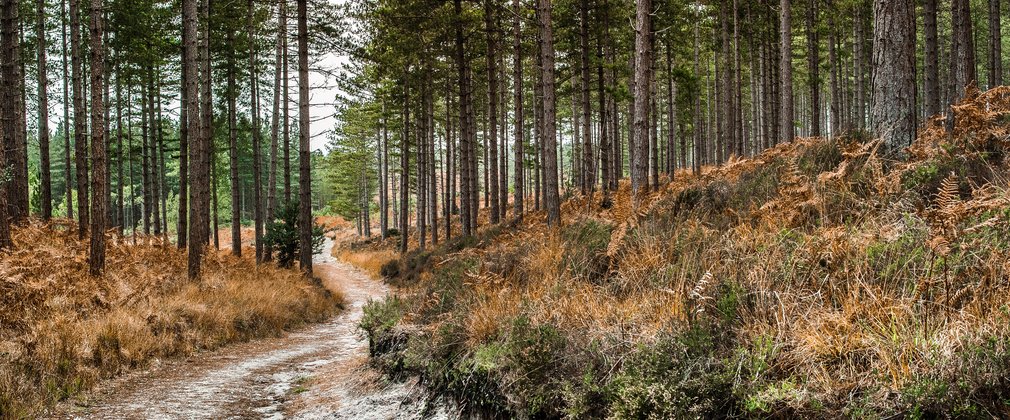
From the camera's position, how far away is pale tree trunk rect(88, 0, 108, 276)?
9.73 meters

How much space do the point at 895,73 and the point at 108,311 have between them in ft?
35.5

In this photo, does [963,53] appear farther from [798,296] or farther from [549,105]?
[798,296]

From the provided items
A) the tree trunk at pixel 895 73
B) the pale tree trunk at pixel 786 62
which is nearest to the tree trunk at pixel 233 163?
the tree trunk at pixel 895 73

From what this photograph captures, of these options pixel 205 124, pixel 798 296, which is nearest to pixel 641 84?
pixel 798 296

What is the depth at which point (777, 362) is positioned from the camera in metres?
3.28

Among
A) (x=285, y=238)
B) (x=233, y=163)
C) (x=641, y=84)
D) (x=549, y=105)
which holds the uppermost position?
(x=641, y=84)

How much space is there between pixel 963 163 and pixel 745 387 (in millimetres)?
4011

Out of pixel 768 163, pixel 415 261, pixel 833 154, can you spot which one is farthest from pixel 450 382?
pixel 415 261

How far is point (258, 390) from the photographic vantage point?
6.89m

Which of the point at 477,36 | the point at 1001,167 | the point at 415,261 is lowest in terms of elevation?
the point at 415,261

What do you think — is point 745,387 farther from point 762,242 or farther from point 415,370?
point 415,370

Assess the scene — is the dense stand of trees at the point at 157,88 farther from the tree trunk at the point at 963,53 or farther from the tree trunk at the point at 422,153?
the tree trunk at the point at 963,53

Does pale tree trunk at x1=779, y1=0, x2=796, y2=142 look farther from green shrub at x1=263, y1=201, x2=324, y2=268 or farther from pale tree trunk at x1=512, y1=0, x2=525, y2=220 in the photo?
green shrub at x1=263, y1=201, x2=324, y2=268

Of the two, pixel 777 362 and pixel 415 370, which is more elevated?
pixel 777 362
